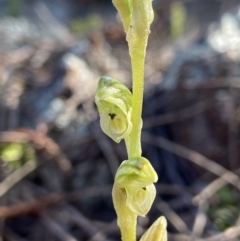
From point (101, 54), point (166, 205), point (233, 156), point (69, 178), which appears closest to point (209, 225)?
point (166, 205)

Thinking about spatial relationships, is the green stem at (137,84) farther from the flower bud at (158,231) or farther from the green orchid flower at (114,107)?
the flower bud at (158,231)

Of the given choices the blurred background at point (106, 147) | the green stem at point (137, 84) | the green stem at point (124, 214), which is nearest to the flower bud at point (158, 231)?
the green stem at point (124, 214)

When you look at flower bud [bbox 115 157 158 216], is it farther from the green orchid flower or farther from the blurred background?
the blurred background

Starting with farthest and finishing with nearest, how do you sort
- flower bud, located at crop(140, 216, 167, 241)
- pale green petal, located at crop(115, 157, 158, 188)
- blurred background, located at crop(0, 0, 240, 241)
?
blurred background, located at crop(0, 0, 240, 241) < flower bud, located at crop(140, 216, 167, 241) < pale green petal, located at crop(115, 157, 158, 188)

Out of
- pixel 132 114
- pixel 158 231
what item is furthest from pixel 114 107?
pixel 158 231

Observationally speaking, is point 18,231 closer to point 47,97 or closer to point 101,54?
point 47,97

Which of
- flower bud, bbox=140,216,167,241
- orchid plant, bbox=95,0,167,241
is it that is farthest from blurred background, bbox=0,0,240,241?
orchid plant, bbox=95,0,167,241
